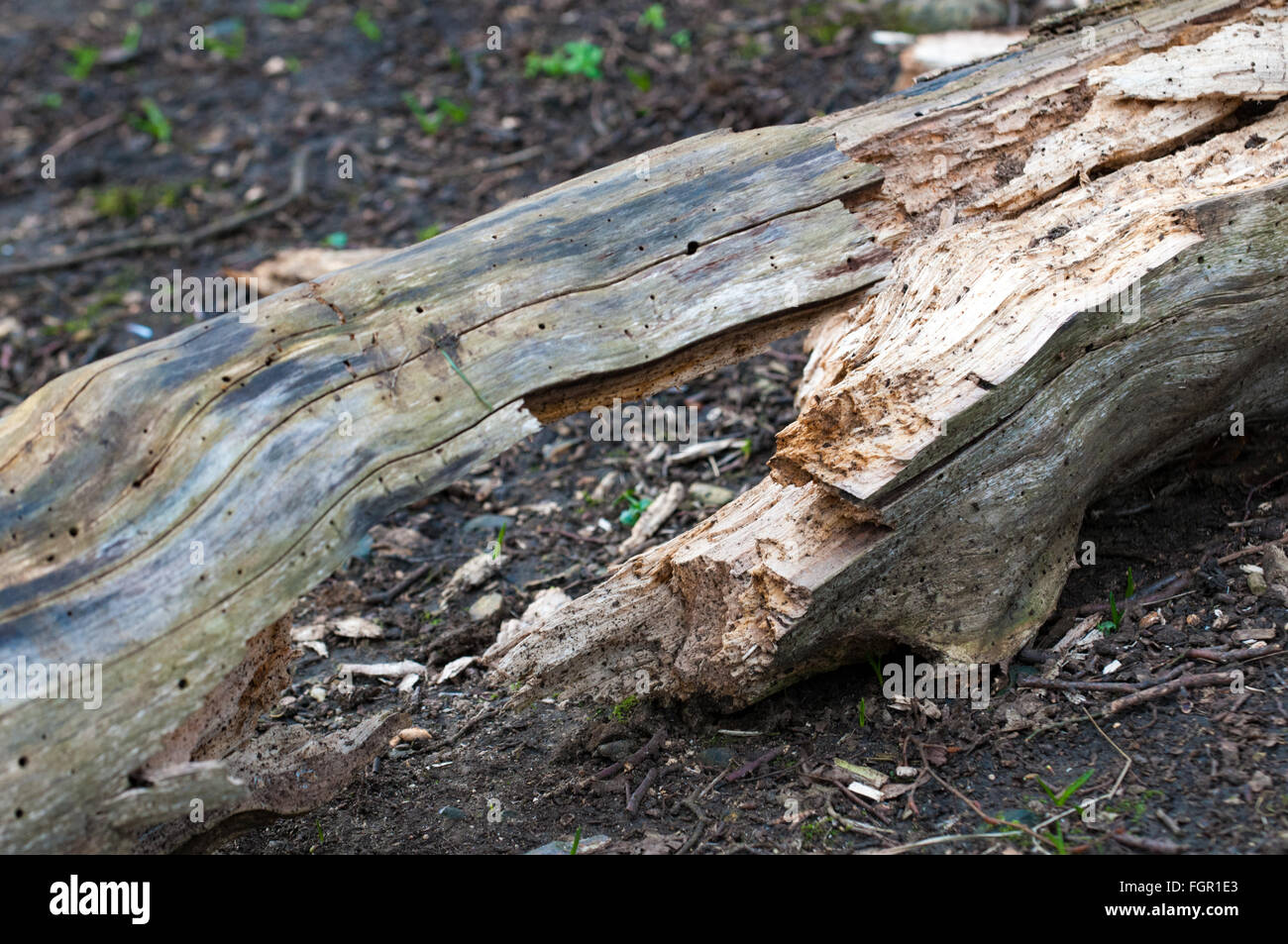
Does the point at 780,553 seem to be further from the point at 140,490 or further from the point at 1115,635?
the point at 140,490

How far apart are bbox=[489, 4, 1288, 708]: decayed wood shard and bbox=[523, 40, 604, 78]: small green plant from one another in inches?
202

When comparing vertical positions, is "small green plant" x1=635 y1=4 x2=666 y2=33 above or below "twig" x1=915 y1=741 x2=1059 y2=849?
above

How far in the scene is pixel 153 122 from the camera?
9008 millimetres

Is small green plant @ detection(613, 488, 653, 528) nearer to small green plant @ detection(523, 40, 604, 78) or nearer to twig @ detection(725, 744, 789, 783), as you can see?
twig @ detection(725, 744, 789, 783)

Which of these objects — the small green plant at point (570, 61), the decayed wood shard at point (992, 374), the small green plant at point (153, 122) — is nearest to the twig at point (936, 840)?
the decayed wood shard at point (992, 374)

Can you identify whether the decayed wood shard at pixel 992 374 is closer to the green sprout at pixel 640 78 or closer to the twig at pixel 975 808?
the twig at pixel 975 808

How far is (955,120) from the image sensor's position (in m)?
4.00

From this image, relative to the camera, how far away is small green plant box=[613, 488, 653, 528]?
17.6 ft

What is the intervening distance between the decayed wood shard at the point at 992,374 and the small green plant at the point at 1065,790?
567 millimetres

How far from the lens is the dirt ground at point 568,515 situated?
10.8ft

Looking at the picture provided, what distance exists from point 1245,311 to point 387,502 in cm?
294

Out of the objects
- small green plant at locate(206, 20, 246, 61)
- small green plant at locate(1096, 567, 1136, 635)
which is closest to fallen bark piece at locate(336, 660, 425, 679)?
small green plant at locate(1096, 567, 1136, 635)

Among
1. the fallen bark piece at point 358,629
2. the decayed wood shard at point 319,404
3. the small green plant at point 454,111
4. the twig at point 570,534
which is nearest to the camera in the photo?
the decayed wood shard at point 319,404
